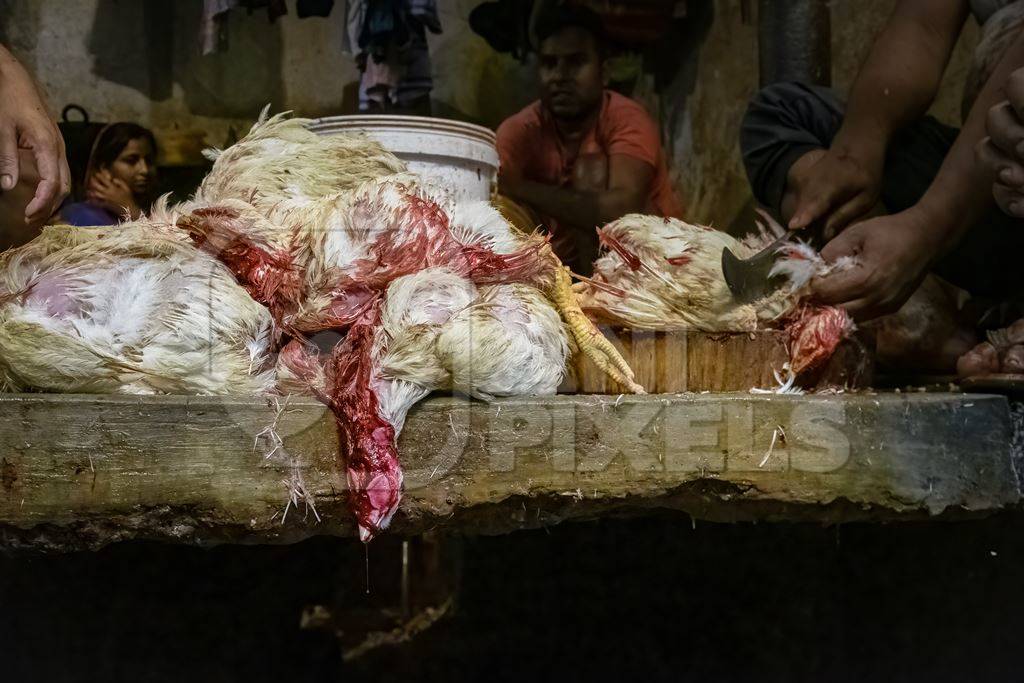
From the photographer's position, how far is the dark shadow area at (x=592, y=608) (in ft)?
6.79

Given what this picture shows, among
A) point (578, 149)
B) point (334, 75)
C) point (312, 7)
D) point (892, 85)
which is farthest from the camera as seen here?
point (334, 75)

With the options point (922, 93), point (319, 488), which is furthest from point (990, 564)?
point (319, 488)

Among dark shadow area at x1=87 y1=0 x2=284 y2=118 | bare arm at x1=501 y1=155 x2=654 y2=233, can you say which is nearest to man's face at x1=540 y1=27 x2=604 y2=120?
bare arm at x1=501 y1=155 x2=654 y2=233

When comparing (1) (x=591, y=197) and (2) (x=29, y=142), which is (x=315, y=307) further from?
(1) (x=591, y=197)

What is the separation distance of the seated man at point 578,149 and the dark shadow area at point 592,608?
88 cm

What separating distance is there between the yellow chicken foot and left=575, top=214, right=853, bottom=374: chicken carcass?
0.10 m

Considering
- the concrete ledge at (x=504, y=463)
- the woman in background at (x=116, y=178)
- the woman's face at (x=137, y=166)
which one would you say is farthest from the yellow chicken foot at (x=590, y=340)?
the woman's face at (x=137, y=166)

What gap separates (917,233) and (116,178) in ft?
6.19

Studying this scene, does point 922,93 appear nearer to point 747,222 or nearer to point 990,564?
point 747,222

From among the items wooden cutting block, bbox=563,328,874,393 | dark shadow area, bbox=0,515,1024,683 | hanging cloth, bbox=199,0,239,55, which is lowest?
dark shadow area, bbox=0,515,1024,683

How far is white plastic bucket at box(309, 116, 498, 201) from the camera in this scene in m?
1.73

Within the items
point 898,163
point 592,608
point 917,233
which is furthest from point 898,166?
point 592,608

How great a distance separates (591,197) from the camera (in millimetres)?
2217

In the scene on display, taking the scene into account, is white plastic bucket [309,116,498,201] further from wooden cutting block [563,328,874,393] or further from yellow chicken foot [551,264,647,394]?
wooden cutting block [563,328,874,393]
